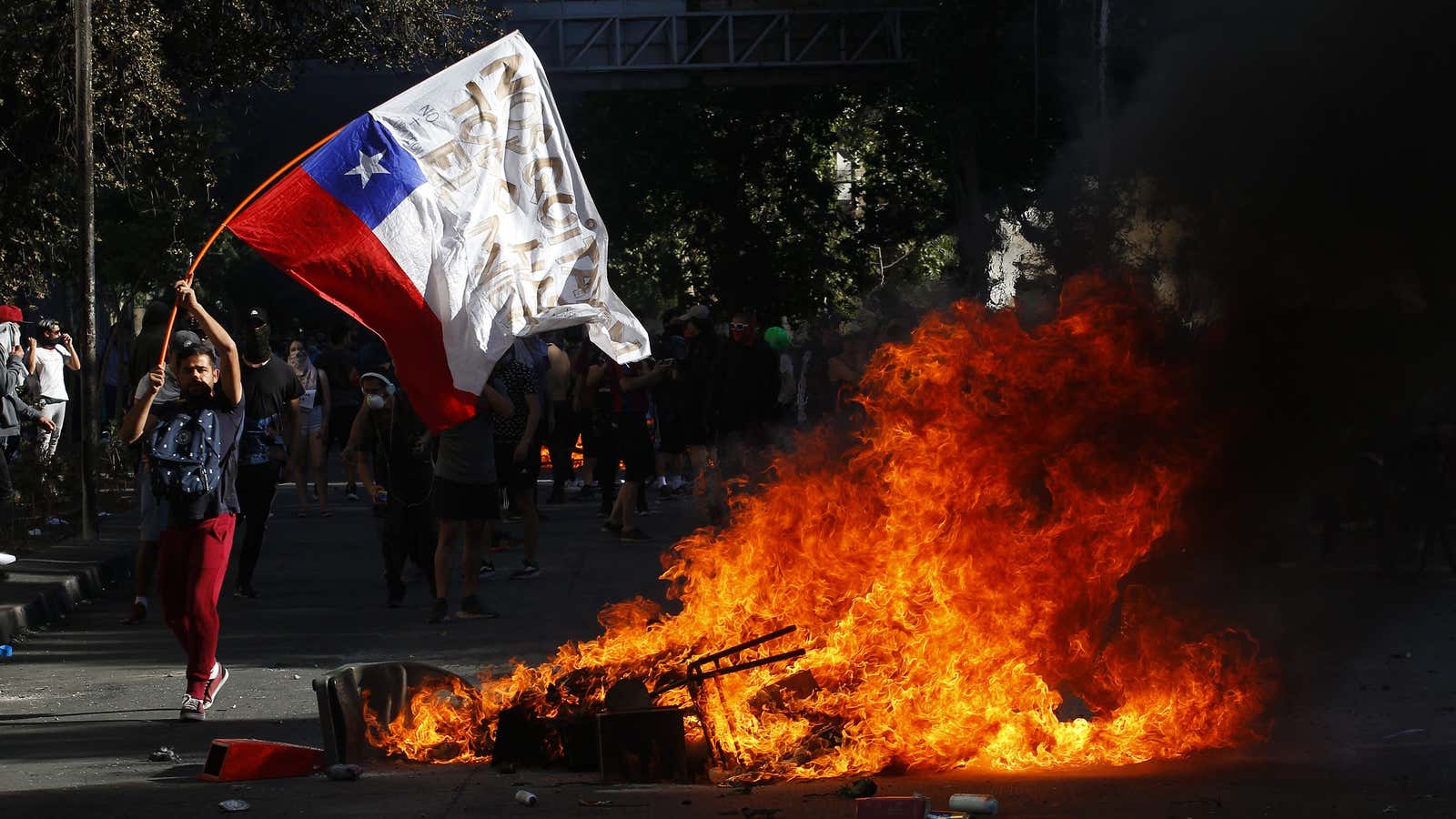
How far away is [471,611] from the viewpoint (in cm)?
1023

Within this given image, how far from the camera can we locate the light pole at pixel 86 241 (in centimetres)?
1370

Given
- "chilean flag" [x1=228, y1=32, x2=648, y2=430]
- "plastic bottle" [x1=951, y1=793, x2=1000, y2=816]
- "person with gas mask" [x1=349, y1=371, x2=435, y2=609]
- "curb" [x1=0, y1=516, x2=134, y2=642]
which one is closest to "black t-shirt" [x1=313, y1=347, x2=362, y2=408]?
"curb" [x1=0, y1=516, x2=134, y2=642]

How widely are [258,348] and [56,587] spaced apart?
6.74 feet

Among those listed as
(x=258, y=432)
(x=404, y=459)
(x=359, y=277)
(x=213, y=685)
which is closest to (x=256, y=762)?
(x=213, y=685)

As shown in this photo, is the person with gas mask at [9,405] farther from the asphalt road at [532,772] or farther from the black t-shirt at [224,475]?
the black t-shirt at [224,475]

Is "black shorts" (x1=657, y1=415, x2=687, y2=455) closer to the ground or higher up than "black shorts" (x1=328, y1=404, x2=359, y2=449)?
closer to the ground

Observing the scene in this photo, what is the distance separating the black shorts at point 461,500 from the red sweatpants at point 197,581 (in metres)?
2.35

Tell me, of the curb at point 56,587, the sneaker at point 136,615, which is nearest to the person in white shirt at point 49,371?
the curb at point 56,587

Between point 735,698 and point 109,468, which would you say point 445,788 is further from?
point 109,468

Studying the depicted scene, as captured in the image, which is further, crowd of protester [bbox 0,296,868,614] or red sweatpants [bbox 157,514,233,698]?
crowd of protester [bbox 0,296,868,614]

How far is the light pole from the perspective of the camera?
1370 cm

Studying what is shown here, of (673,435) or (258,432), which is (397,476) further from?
(673,435)

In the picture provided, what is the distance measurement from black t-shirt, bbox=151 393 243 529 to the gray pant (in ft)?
33.4

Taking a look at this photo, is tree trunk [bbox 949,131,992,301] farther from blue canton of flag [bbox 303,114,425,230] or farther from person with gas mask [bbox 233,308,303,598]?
blue canton of flag [bbox 303,114,425,230]
